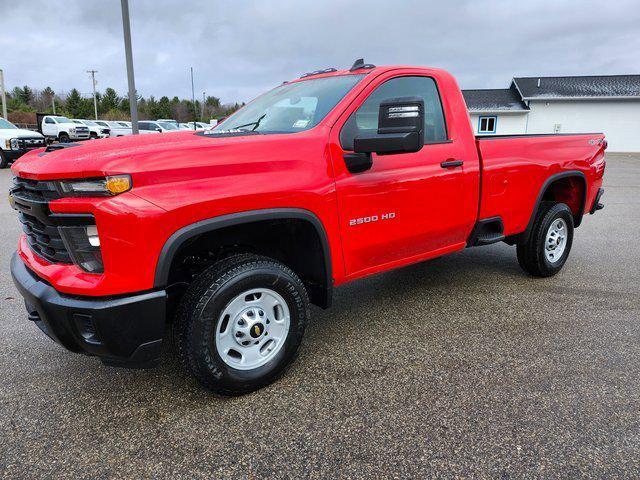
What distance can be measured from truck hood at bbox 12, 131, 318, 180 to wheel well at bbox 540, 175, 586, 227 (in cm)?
355

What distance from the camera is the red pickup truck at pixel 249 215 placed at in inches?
90.3

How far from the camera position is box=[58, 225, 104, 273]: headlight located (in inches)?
90.4

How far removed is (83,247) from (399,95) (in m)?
2.39

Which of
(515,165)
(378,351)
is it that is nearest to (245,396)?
(378,351)

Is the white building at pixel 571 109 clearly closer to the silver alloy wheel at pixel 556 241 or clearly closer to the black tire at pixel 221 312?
the silver alloy wheel at pixel 556 241

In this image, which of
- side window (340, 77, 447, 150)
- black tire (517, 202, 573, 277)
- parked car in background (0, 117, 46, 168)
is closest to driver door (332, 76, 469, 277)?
side window (340, 77, 447, 150)

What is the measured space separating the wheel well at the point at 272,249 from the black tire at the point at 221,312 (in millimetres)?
177

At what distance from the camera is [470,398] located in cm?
274

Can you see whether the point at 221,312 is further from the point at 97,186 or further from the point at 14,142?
the point at 14,142

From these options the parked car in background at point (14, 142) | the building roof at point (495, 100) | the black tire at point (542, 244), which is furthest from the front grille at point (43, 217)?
the building roof at point (495, 100)

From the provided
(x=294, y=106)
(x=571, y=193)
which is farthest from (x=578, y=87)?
(x=294, y=106)

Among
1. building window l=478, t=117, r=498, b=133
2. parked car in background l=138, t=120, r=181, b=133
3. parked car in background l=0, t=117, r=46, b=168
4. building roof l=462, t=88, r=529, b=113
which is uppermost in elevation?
building roof l=462, t=88, r=529, b=113

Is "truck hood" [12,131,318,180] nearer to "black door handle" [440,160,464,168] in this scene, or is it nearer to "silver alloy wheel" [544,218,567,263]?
"black door handle" [440,160,464,168]

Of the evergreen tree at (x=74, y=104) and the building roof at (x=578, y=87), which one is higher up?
the evergreen tree at (x=74, y=104)
